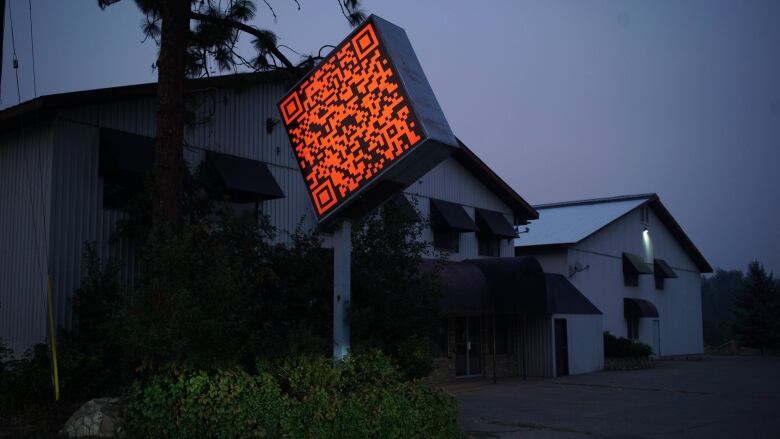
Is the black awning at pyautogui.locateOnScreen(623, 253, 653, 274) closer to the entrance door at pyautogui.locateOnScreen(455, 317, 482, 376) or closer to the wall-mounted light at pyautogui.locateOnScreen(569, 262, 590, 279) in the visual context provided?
the wall-mounted light at pyautogui.locateOnScreen(569, 262, 590, 279)

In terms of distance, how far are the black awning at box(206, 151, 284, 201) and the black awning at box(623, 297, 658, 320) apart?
21.2m

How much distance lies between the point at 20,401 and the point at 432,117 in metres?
7.41

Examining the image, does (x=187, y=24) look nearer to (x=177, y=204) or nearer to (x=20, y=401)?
(x=177, y=204)

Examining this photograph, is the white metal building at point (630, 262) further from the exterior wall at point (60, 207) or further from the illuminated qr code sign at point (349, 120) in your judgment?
the illuminated qr code sign at point (349, 120)

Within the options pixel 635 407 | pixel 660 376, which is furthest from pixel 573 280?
pixel 635 407

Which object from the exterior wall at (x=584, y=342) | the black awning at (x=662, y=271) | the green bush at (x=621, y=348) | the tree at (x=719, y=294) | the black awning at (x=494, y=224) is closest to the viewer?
the black awning at (x=494, y=224)

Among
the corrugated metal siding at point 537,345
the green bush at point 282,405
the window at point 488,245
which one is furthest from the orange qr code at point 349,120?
the corrugated metal siding at point 537,345

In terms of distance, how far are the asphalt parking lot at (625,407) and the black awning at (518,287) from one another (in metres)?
2.21

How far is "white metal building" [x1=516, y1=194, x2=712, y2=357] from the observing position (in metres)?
30.1

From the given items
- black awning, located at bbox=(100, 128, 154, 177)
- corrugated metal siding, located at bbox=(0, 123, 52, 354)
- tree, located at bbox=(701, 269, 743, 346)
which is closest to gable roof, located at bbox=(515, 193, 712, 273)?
black awning, located at bbox=(100, 128, 154, 177)

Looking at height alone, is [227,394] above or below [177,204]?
below

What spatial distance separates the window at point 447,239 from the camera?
22.7 m

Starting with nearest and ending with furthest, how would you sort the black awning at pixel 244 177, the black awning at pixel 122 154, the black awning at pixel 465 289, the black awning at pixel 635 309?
the black awning at pixel 122 154 → the black awning at pixel 244 177 → the black awning at pixel 465 289 → the black awning at pixel 635 309

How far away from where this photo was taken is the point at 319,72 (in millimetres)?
10500
